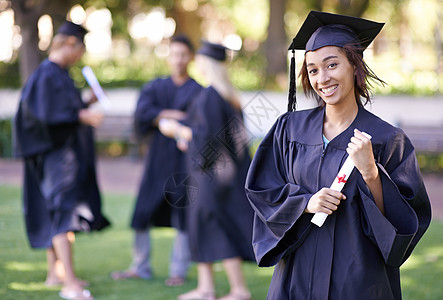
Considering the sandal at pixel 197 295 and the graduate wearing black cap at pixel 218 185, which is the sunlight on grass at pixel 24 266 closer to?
the sandal at pixel 197 295

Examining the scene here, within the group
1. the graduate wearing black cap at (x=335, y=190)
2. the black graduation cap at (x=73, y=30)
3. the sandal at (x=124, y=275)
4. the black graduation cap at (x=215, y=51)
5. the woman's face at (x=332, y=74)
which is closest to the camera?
the graduate wearing black cap at (x=335, y=190)

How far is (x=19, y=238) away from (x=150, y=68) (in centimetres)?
1255

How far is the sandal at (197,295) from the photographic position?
5.18 metres

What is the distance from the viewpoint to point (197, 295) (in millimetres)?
5230

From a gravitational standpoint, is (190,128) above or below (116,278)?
above

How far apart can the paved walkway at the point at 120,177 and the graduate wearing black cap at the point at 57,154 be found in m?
4.83

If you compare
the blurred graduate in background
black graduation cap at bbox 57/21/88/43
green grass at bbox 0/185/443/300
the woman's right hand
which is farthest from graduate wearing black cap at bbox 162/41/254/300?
the woman's right hand

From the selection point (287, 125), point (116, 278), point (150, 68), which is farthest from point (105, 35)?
point (287, 125)

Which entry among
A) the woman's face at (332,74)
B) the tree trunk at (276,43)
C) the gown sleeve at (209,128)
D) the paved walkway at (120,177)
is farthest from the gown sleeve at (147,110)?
the tree trunk at (276,43)

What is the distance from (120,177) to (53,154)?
267 inches

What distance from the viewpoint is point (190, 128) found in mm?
5316

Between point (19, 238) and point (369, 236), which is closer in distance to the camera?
point (369, 236)

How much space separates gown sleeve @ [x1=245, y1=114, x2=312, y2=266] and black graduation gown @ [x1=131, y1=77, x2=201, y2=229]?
294 centimetres

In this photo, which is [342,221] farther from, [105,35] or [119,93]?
[105,35]
